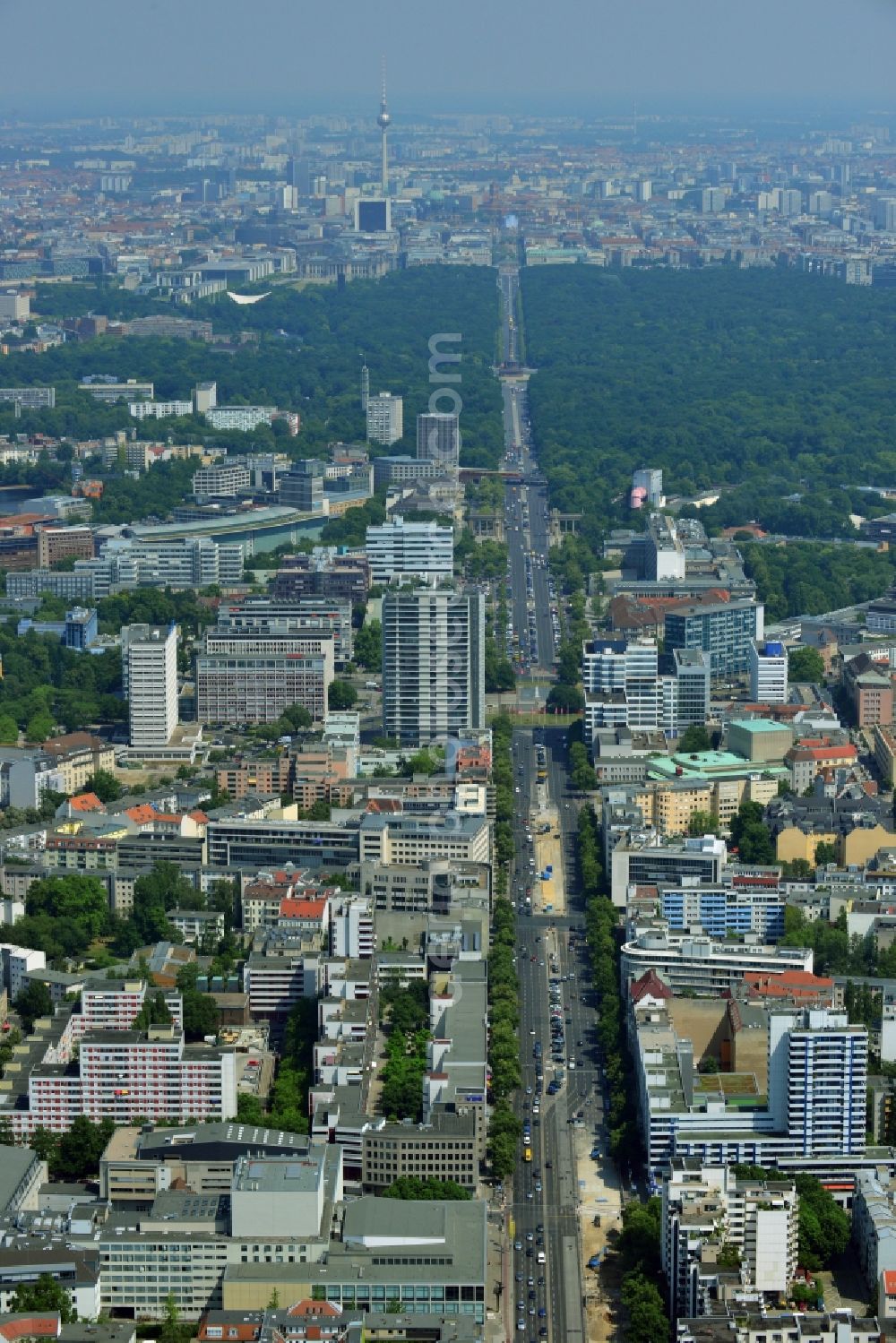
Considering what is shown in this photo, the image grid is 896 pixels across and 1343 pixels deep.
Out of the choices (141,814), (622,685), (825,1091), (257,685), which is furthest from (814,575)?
(825,1091)

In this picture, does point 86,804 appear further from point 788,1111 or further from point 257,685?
point 788,1111

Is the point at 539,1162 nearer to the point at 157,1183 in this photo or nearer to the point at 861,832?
the point at 157,1183

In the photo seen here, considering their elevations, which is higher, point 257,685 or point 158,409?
point 257,685

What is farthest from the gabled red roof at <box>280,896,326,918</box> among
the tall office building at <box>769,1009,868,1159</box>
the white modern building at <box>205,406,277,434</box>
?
the white modern building at <box>205,406,277,434</box>

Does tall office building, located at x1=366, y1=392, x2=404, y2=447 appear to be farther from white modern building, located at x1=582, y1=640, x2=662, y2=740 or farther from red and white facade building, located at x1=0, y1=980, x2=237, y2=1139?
red and white facade building, located at x1=0, y1=980, x2=237, y2=1139

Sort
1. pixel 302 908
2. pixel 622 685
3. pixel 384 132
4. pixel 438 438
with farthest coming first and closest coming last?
pixel 384 132 → pixel 438 438 → pixel 622 685 → pixel 302 908

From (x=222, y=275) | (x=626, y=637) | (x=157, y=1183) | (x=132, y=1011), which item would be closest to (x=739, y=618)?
(x=626, y=637)

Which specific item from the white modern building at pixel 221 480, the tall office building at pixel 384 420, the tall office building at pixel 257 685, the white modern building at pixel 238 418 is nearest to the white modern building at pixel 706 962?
the tall office building at pixel 257 685
